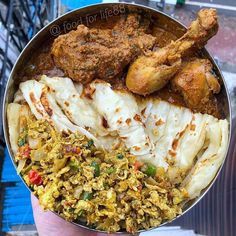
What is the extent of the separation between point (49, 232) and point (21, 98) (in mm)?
957

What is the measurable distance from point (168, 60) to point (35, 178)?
2.90ft

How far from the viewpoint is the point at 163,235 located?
4055 millimetres

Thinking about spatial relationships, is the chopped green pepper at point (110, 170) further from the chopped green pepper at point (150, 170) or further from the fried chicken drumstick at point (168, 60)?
the fried chicken drumstick at point (168, 60)

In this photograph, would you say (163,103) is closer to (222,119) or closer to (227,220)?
(222,119)

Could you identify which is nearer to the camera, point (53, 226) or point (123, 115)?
point (123, 115)

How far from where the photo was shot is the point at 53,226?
2.71 metres

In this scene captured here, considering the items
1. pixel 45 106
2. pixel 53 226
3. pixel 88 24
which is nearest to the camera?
pixel 45 106

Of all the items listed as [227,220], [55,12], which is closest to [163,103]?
[227,220]

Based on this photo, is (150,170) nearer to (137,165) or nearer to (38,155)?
(137,165)

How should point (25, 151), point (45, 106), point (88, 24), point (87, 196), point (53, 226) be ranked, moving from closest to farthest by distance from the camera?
point (87, 196) < point (25, 151) < point (45, 106) < point (88, 24) < point (53, 226)

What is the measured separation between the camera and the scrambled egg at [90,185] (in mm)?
1980

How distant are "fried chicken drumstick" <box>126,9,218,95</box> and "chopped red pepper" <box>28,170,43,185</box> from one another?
65 cm

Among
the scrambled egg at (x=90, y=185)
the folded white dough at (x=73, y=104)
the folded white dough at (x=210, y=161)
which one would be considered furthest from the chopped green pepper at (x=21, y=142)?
the folded white dough at (x=210, y=161)

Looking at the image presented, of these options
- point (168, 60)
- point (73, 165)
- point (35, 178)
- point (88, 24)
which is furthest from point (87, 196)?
point (88, 24)
